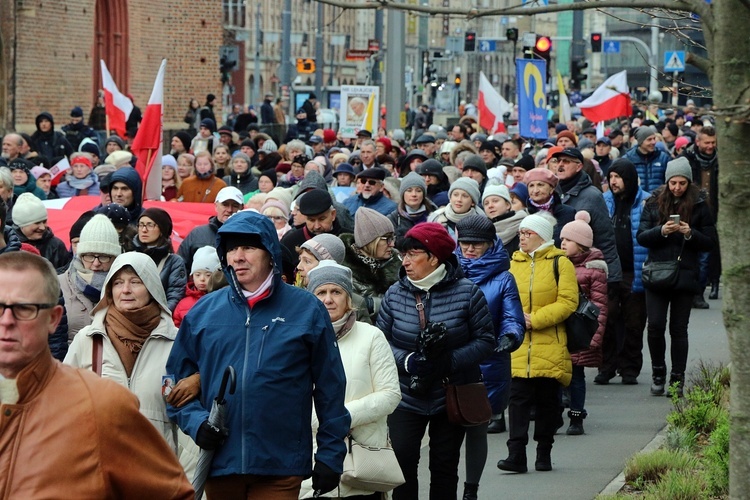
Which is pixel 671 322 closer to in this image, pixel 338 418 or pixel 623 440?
pixel 623 440

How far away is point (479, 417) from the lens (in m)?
7.52

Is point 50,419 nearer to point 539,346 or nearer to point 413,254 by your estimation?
point 413,254

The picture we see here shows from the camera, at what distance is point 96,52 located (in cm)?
3466

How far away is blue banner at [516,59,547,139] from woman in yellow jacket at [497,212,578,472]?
32.5ft

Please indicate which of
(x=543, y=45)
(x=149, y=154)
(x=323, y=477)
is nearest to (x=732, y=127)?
(x=323, y=477)

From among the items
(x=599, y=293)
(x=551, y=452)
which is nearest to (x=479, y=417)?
(x=551, y=452)

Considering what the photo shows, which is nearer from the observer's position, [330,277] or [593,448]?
[330,277]

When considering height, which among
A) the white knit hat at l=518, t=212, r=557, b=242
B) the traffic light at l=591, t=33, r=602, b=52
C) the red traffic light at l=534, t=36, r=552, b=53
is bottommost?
the white knit hat at l=518, t=212, r=557, b=242

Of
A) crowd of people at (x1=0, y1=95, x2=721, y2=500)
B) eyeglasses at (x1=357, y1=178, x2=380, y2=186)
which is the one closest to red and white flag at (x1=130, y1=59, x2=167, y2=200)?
crowd of people at (x1=0, y1=95, x2=721, y2=500)

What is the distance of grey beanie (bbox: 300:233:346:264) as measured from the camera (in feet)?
27.4

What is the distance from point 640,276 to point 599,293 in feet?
5.09

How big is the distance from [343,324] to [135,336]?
0.96 meters

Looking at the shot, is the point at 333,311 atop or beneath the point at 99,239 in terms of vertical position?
beneath

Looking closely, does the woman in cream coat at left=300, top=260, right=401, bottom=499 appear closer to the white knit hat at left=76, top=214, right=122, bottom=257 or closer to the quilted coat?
the white knit hat at left=76, top=214, right=122, bottom=257
